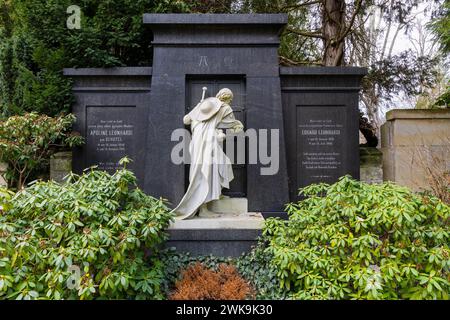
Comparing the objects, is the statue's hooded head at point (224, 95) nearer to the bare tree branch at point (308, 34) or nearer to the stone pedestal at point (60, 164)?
the stone pedestal at point (60, 164)

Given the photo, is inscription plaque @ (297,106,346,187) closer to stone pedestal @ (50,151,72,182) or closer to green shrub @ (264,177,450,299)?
green shrub @ (264,177,450,299)

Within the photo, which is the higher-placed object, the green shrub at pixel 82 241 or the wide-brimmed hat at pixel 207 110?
the wide-brimmed hat at pixel 207 110

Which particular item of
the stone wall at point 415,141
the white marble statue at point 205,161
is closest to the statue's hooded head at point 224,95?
the white marble statue at point 205,161

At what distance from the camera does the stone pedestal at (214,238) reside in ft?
17.5

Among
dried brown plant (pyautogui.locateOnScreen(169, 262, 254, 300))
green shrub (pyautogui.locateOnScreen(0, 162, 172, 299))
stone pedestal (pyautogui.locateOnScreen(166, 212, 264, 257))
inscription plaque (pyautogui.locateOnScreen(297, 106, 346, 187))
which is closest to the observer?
green shrub (pyautogui.locateOnScreen(0, 162, 172, 299))

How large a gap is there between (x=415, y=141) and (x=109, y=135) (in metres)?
6.64

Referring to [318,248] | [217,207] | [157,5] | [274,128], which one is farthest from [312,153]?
[157,5]

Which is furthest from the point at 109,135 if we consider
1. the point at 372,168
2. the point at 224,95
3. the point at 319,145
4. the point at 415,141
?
the point at 415,141

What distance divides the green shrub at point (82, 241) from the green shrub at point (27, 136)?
7.11 ft

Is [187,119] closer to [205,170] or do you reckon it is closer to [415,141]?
[205,170]

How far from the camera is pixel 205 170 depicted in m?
5.63

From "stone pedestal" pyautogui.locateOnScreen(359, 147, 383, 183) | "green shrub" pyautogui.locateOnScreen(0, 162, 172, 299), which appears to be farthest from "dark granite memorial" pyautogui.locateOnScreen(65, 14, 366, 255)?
"green shrub" pyautogui.locateOnScreen(0, 162, 172, 299)

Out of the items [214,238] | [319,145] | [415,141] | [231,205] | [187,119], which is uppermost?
[187,119]

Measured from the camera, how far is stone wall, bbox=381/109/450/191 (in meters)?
7.72
